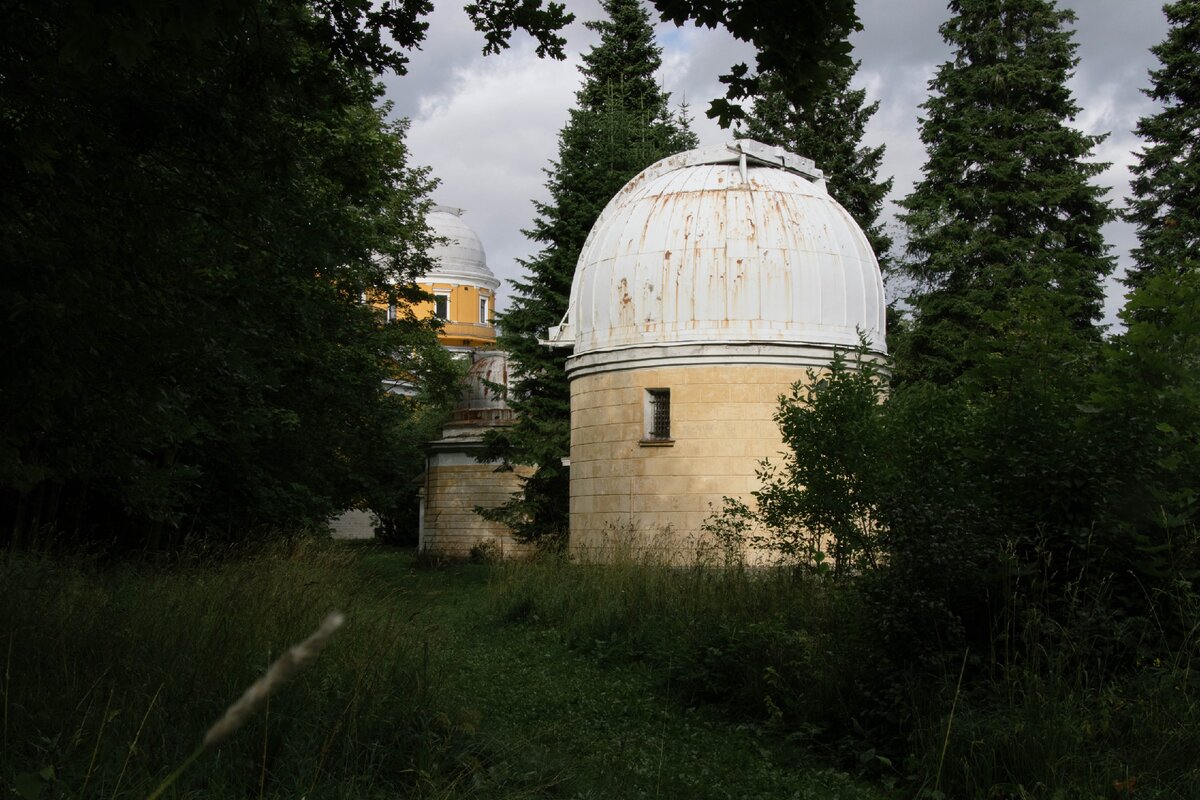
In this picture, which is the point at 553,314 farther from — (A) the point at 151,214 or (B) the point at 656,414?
(A) the point at 151,214

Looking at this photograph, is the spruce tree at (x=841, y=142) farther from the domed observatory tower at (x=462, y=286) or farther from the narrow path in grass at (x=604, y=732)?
the domed observatory tower at (x=462, y=286)

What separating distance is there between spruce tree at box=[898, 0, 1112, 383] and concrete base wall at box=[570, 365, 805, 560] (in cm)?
860

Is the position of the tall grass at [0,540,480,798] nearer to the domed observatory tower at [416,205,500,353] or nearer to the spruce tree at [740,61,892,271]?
the spruce tree at [740,61,892,271]

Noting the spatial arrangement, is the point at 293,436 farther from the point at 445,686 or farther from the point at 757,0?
the point at 757,0

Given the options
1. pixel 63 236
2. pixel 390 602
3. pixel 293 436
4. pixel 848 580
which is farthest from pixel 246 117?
pixel 293 436

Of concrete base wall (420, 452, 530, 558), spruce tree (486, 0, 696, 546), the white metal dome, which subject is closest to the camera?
the white metal dome

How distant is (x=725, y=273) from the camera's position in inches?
813

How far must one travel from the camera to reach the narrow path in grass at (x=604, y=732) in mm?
6461

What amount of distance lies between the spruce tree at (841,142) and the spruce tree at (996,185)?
462 centimetres

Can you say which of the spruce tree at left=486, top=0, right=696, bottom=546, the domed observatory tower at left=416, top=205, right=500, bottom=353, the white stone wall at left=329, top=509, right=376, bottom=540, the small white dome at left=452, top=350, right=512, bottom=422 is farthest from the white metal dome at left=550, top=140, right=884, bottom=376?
the domed observatory tower at left=416, top=205, right=500, bottom=353

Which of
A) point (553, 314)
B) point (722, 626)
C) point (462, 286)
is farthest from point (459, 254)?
point (722, 626)

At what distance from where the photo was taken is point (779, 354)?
67.7 feet

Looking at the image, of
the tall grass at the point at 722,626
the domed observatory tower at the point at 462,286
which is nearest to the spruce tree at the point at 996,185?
the tall grass at the point at 722,626

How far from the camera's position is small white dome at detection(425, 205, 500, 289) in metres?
65.6
